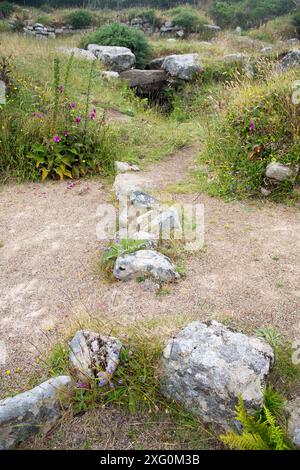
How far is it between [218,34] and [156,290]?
14373mm

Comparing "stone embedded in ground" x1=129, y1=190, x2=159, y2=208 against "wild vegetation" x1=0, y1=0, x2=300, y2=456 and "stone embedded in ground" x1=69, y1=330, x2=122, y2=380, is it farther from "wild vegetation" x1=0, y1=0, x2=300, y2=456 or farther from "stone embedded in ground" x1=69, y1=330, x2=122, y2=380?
"stone embedded in ground" x1=69, y1=330, x2=122, y2=380

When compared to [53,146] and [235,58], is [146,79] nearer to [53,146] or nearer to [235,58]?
[235,58]

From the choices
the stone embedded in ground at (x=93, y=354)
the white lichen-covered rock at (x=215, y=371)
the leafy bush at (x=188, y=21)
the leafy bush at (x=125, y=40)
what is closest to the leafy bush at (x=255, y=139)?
the white lichen-covered rock at (x=215, y=371)

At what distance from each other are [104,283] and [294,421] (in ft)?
6.09

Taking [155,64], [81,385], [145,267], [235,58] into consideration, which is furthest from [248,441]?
[155,64]

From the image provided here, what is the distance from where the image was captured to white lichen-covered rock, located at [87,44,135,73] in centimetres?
1095

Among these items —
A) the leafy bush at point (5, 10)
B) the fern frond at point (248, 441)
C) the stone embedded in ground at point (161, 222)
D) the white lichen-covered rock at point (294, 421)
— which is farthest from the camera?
→ the leafy bush at point (5, 10)

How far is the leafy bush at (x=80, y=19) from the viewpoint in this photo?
16312mm

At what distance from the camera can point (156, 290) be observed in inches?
140

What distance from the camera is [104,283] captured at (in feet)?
12.3

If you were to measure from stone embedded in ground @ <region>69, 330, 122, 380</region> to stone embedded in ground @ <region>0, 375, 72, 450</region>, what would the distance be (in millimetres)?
153

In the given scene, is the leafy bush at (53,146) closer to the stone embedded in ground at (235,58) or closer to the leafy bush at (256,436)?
the leafy bush at (256,436)

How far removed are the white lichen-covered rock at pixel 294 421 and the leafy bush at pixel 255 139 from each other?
3026 millimetres
